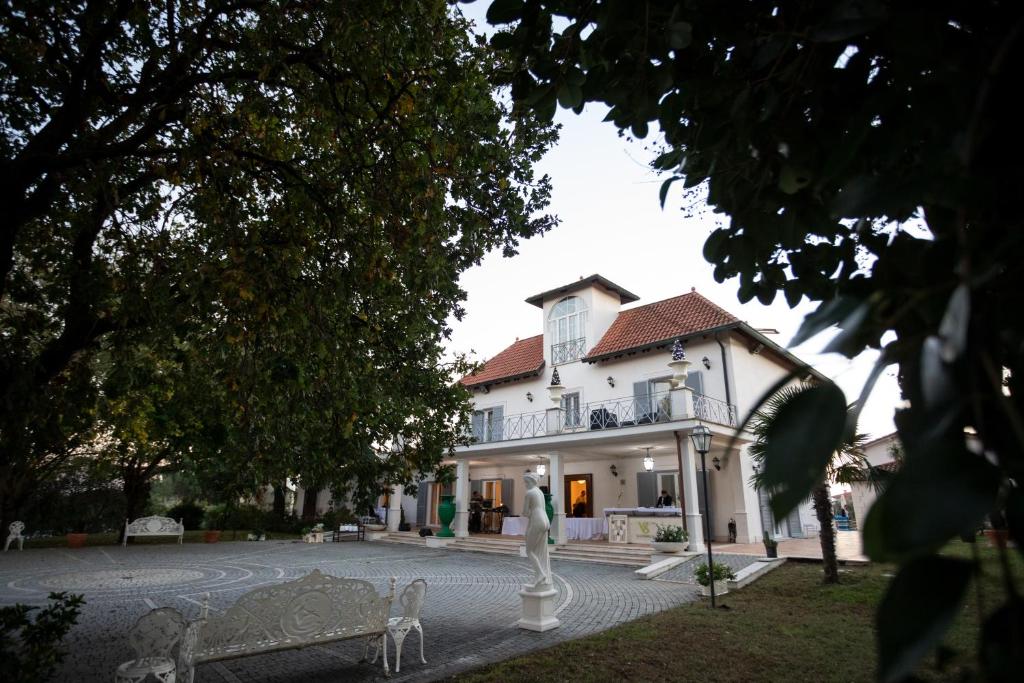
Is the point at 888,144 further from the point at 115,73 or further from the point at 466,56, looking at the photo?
the point at 115,73

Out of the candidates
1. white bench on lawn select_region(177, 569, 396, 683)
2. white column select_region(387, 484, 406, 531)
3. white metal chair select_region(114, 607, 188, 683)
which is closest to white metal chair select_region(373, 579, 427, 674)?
white bench on lawn select_region(177, 569, 396, 683)

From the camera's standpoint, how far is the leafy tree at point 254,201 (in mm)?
4492

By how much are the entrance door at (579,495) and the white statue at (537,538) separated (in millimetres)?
12294

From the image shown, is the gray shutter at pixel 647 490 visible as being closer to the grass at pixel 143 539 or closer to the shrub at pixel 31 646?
the grass at pixel 143 539

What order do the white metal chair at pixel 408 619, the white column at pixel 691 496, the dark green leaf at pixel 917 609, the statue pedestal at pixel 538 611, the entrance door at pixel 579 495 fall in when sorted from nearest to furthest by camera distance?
the dark green leaf at pixel 917 609
the white metal chair at pixel 408 619
the statue pedestal at pixel 538 611
the white column at pixel 691 496
the entrance door at pixel 579 495

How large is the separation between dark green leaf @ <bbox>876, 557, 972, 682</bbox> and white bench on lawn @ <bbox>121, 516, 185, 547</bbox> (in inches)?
953

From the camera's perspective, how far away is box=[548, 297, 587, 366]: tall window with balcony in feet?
68.3

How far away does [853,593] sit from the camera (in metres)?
8.66

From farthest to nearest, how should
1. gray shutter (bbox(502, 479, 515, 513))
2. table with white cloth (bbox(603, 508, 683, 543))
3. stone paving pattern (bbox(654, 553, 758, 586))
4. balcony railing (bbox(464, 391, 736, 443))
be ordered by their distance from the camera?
gray shutter (bbox(502, 479, 515, 513)), balcony railing (bbox(464, 391, 736, 443)), table with white cloth (bbox(603, 508, 683, 543)), stone paving pattern (bbox(654, 553, 758, 586))

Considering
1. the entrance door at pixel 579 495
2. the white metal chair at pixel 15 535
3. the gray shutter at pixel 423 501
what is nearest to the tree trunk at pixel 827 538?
the entrance door at pixel 579 495

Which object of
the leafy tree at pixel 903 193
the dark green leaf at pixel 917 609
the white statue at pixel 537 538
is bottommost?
the white statue at pixel 537 538

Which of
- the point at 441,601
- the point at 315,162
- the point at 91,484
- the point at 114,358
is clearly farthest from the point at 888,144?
the point at 91,484

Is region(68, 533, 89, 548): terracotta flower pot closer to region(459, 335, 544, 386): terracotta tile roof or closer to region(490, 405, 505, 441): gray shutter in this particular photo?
region(459, 335, 544, 386): terracotta tile roof

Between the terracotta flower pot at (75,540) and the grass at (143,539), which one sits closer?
→ the terracotta flower pot at (75,540)
